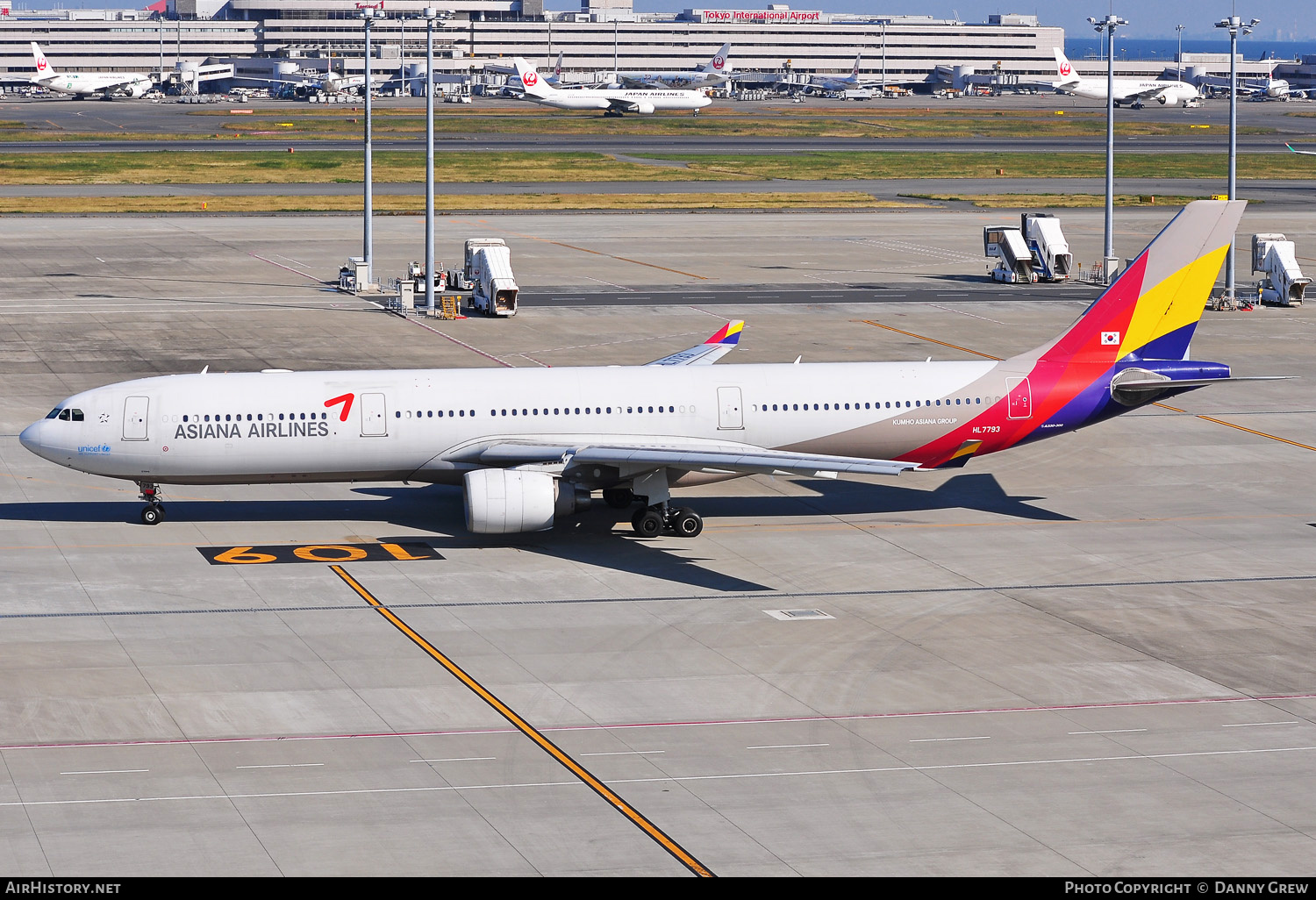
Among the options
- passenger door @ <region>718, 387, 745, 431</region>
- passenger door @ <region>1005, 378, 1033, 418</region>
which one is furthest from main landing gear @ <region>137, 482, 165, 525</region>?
passenger door @ <region>1005, 378, 1033, 418</region>

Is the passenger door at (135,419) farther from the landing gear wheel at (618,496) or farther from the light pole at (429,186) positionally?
the light pole at (429,186)

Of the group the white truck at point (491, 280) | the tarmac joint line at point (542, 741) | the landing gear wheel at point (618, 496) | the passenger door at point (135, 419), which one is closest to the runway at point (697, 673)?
the tarmac joint line at point (542, 741)

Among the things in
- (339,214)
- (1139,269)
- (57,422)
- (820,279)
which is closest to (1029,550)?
(1139,269)

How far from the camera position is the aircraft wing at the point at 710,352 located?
4847 centimetres

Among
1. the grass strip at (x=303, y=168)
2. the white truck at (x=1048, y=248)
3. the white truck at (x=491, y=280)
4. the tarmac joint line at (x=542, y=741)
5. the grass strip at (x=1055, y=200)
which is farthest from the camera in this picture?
the grass strip at (x=303, y=168)

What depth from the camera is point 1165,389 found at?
42.9 m

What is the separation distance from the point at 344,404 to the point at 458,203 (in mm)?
85126

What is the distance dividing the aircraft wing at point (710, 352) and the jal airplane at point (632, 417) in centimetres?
529

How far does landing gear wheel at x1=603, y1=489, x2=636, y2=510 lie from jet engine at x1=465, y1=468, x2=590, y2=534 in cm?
350

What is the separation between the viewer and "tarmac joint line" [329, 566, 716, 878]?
74.6 ft

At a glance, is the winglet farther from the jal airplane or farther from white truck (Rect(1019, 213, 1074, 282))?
white truck (Rect(1019, 213, 1074, 282))

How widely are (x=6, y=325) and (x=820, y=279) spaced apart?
4344 cm

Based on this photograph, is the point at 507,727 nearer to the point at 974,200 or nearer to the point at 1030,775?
the point at 1030,775
